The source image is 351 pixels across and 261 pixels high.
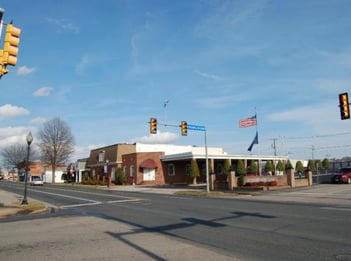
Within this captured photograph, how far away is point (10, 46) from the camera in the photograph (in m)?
14.1

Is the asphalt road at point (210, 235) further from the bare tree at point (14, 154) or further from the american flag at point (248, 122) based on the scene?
the bare tree at point (14, 154)

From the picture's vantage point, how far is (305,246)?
1023 cm

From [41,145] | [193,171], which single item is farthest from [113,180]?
[41,145]

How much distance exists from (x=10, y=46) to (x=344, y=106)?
19.7 m

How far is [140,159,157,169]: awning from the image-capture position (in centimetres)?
6123

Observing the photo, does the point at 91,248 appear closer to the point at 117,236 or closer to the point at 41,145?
the point at 117,236

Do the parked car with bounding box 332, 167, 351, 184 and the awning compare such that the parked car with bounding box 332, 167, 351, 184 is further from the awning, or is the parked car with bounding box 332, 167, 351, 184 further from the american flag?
the awning

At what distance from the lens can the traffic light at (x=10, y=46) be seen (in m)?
14.0

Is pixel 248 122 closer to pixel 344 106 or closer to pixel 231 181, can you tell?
pixel 231 181

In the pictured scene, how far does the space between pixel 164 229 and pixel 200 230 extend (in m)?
1.26

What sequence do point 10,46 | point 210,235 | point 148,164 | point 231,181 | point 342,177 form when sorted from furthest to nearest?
point 148,164 < point 342,177 < point 231,181 < point 10,46 < point 210,235

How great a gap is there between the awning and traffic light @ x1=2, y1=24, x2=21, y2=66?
4754cm

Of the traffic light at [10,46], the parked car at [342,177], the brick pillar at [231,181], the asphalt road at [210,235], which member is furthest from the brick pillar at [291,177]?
the traffic light at [10,46]

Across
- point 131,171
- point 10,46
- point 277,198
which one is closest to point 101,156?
point 131,171
